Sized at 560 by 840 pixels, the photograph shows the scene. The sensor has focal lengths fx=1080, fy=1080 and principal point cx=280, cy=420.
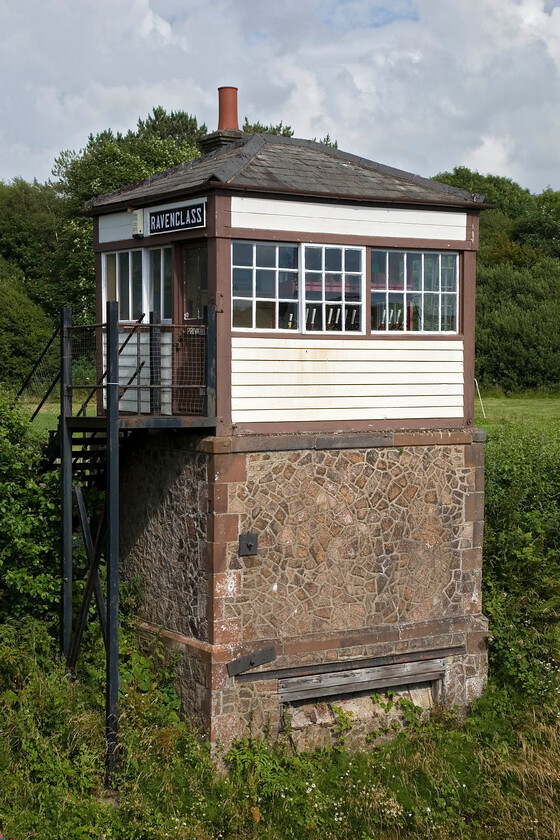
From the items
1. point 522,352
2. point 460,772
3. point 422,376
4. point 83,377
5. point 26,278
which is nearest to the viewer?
point 460,772

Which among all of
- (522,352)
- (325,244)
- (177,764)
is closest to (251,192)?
(325,244)

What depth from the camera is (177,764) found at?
38.5 ft

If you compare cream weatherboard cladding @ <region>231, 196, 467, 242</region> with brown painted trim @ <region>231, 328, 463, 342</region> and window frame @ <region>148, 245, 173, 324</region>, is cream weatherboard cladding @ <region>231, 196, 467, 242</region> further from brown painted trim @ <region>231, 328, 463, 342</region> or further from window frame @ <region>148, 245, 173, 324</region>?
window frame @ <region>148, 245, 173, 324</region>

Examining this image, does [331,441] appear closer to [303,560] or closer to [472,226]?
[303,560]

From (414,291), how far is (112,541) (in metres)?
4.86

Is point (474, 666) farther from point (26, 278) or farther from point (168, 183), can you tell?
point (26, 278)

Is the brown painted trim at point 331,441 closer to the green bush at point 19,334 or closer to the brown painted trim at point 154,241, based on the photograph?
the brown painted trim at point 154,241

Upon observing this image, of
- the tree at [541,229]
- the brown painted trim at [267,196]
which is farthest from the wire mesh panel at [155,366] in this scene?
the tree at [541,229]

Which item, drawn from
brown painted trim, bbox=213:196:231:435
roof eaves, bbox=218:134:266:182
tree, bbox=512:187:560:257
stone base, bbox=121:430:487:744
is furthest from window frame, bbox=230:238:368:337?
tree, bbox=512:187:560:257

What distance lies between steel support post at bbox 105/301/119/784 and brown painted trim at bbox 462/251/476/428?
182 inches

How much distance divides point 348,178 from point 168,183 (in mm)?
2278

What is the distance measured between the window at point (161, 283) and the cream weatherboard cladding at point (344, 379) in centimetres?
140

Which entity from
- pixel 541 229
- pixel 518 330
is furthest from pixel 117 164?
pixel 541 229

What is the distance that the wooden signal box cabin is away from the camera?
12.2 metres
